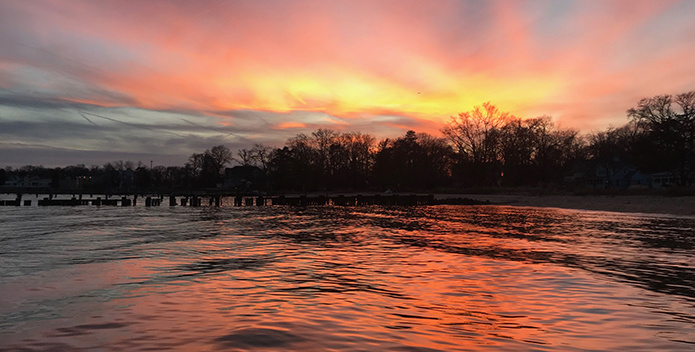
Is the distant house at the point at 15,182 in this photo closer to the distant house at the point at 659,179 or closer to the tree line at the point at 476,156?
the tree line at the point at 476,156

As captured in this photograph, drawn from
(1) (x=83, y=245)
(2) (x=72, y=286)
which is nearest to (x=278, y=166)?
(1) (x=83, y=245)

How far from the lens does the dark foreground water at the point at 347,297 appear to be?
6246 millimetres

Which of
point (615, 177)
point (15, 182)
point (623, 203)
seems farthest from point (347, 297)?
point (15, 182)

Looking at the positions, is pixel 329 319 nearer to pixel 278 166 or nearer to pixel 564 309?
pixel 564 309

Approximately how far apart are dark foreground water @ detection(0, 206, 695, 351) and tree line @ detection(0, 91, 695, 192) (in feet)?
207

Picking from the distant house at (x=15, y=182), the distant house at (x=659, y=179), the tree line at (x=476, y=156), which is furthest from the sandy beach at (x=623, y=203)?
the distant house at (x=15, y=182)

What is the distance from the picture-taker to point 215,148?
133 m

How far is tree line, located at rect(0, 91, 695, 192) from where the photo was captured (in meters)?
67.1

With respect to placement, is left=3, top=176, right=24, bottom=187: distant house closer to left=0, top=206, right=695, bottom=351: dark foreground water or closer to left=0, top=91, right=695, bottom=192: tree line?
left=0, top=91, right=695, bottom=192: tree line

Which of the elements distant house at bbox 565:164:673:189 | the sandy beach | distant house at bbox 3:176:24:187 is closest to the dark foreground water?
the sandy beach

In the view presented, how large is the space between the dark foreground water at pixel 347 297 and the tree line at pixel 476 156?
2480 inches

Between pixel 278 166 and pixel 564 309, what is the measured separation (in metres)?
107

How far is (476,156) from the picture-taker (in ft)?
302

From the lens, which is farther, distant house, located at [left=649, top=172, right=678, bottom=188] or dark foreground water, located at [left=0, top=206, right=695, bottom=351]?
distant house, located at [left=649, top=172, right=678, bottom=188]
